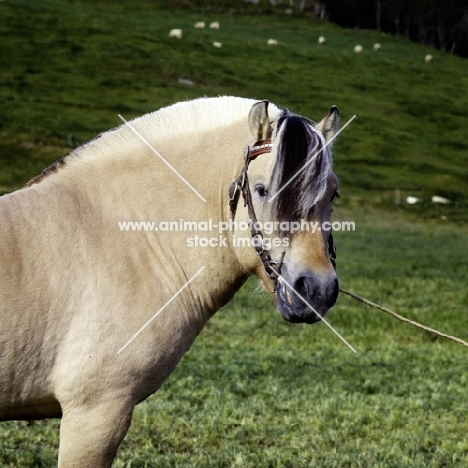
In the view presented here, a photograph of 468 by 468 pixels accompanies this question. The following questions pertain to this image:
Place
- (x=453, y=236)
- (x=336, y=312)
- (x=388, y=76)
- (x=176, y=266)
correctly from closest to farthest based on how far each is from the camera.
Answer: (x=176, y=266) → (x=336, y=312) → (x=453, y=236) → (x=388, y=76)

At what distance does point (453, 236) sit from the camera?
2909 centimetres

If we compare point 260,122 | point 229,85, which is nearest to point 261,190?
point 260,122

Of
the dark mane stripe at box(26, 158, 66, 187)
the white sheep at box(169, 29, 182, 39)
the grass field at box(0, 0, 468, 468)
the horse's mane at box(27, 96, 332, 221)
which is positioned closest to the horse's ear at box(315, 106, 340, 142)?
the horse's mane at box(27, 96, 332, 221)

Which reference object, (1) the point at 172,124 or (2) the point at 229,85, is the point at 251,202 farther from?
(2) the point at 229,85

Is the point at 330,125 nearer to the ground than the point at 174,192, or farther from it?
farther from it

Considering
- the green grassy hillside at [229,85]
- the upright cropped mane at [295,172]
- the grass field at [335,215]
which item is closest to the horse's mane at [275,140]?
the upright cropped mane at [295,172]

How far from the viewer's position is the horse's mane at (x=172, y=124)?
176 inches

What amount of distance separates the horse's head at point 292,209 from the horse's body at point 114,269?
16 millimetres

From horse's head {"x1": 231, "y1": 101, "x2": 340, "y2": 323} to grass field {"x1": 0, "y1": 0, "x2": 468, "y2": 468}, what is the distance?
105 inches

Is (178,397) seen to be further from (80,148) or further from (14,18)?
(14,18)

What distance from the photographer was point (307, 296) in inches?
153

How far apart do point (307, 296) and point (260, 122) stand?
0.94m

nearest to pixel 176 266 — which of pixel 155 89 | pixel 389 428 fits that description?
pixel 389 428

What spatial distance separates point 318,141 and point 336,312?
10326mm
